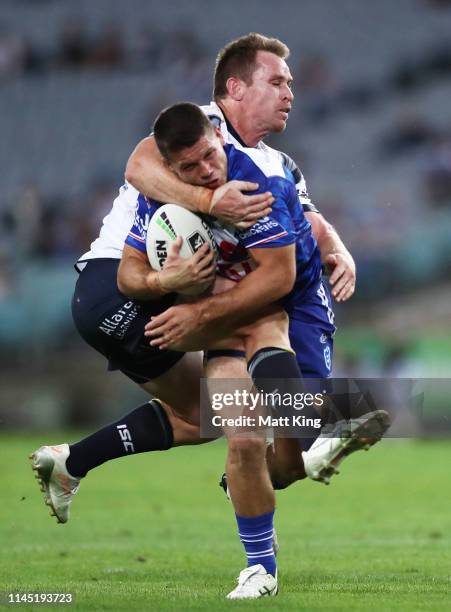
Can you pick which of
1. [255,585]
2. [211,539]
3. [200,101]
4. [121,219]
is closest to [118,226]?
[121,219]

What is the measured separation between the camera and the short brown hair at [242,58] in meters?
6.09

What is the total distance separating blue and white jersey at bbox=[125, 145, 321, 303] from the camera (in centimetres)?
548

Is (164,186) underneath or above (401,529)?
above

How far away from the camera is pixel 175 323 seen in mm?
5586

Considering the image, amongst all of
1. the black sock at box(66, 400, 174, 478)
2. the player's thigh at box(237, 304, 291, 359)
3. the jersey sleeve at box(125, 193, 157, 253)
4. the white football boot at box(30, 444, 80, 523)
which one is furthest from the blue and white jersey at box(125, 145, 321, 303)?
the white football boot at box(30, 444, 80, 523)

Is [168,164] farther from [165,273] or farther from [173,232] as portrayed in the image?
[165,273]

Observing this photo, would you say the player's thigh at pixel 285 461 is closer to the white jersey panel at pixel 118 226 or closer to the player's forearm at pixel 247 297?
the player's forearm at pixel 247 297

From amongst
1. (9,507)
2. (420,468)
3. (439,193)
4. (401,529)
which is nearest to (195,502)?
(9,507)

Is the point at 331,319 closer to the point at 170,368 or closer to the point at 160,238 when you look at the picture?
the point at 170,368

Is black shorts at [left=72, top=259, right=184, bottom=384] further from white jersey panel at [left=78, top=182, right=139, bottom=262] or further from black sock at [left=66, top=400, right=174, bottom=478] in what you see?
black sock at [left=66, top=400, right=174, bottom=478]

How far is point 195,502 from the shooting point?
35.4 feet

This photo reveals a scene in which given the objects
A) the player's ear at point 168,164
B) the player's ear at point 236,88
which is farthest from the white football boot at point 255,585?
the player's ear at point 236,88

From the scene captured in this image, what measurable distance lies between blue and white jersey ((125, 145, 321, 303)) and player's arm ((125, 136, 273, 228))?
0.24 ft

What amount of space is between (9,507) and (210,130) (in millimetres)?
5894
